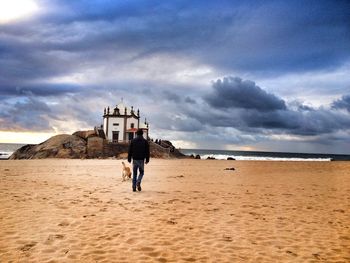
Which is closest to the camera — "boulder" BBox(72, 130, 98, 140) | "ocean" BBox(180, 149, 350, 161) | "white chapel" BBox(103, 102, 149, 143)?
"boulder" BBox(72, 130, 98, 140)

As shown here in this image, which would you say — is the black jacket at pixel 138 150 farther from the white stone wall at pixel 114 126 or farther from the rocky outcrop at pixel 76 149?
the white stone wall at pixel 114 126

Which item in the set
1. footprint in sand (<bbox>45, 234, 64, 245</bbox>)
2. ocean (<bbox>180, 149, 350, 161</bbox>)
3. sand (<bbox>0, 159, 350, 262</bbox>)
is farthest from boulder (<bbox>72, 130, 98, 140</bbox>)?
footprint in sand (<bbox>45, 234, 64, 245</bbox>)

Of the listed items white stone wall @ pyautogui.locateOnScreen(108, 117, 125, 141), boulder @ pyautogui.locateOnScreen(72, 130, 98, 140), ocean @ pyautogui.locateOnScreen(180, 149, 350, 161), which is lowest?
ocean @ pyautogui.locateOnScreen(180, 149, 350, 161)

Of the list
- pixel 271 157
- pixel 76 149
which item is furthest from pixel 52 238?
pixel 271 157

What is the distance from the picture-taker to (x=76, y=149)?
174ft

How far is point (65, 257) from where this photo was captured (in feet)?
16.0

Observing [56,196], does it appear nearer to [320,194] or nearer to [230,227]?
[230,227]

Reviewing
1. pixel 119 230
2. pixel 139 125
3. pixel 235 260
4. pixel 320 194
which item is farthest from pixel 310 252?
pixel 139 125

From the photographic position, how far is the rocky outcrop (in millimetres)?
51531

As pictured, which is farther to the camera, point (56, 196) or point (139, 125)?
point (139, 125)

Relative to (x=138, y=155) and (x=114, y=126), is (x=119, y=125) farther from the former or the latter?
(x=138, y=155)

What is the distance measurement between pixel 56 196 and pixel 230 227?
615 cm

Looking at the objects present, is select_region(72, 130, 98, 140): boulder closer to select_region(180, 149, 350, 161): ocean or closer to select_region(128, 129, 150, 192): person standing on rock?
select_region(180, 149, 350, 161): ocean

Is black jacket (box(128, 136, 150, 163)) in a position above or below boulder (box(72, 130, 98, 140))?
below
